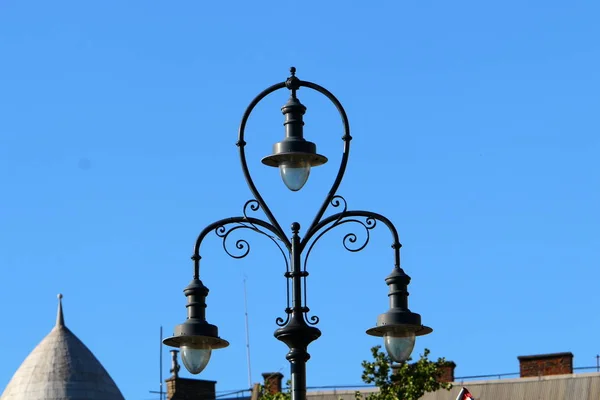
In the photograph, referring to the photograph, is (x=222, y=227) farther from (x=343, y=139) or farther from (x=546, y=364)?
(x=546, y=364)

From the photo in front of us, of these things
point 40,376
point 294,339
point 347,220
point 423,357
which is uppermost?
point 40,376

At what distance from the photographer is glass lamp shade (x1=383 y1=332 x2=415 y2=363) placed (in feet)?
69.6

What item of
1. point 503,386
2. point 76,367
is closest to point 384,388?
point 503,386

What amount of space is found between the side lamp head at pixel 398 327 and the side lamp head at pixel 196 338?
177cm

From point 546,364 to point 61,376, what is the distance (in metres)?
30.5

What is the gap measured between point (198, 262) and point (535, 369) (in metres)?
37.1

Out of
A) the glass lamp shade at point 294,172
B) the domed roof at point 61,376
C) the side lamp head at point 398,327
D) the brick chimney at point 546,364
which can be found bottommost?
the side lamp head at point 398,327

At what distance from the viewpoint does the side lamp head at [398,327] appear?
21.1 metres

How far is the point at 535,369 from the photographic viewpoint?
57562 mm

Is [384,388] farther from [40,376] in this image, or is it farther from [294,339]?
[40,376]

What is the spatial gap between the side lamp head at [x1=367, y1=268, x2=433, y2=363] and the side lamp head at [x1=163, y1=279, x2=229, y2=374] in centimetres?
177

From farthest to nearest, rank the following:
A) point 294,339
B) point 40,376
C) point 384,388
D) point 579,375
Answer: point 40,376
point 579,375
point 384,388
point 294,339

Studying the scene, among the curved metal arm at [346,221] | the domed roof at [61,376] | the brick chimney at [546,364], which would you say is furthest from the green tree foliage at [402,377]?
the domed roof at [61,376]

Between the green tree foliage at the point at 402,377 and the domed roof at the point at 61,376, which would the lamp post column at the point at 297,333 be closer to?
the green tree foliage at the point at 402,377
